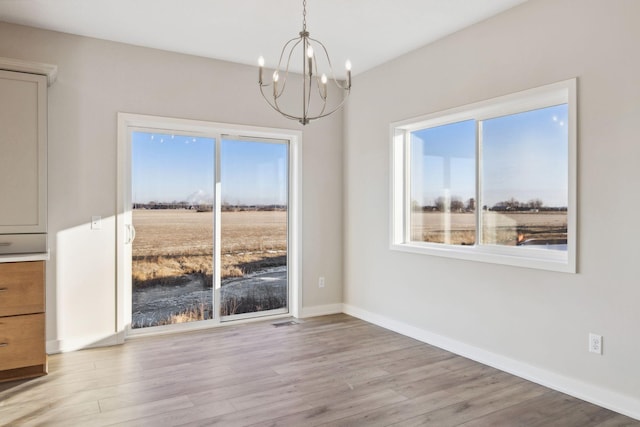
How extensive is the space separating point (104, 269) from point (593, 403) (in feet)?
12.8

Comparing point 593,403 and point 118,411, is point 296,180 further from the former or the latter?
point 593,403

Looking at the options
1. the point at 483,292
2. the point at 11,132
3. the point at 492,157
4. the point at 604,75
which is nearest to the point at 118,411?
the point at 11,132

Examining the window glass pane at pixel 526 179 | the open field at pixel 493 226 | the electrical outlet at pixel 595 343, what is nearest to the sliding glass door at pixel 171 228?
the open field at pixel 493 226

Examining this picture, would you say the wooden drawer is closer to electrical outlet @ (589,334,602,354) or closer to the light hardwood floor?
the light hardwood floor

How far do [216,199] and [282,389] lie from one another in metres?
2.24

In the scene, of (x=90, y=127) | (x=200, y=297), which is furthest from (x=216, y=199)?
(x=90, y=127)

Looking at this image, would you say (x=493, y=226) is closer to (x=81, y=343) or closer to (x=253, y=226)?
(x=253, y=226)

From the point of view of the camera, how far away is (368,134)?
475 cm

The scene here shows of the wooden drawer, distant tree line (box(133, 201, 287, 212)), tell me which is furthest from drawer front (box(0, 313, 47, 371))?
distant tree line (box(133, 201, 287, 212))

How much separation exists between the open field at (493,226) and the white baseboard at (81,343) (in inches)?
118

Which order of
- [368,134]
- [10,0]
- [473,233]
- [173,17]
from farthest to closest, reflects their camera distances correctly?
[368,134] < [473,233] < [173,17] < [10,0]

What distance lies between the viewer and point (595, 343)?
2.74 meters

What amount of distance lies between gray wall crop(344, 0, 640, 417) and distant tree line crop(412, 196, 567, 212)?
0.41 meters

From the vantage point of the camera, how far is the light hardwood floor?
2.53 meters
